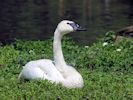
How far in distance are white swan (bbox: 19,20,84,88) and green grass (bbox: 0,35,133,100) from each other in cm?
17

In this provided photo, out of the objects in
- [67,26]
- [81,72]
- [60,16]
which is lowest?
[60,16]

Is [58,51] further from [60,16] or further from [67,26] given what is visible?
[60,16]

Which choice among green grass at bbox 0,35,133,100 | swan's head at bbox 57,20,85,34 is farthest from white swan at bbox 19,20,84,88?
green grass at bbox 0,35,133,100

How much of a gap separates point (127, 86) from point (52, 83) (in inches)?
47.7

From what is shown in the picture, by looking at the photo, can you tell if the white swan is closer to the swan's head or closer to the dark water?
the swan's head

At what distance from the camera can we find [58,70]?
867cm

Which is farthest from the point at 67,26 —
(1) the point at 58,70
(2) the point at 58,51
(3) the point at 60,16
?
(3) the point at 60,16

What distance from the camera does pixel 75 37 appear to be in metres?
18.3

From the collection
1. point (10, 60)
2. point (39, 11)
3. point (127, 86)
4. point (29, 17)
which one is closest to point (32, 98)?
point (127, 86)

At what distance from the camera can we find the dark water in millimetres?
19016

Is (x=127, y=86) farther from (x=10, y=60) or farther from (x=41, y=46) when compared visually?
(x=41, y=46)

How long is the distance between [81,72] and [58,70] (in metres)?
1.54

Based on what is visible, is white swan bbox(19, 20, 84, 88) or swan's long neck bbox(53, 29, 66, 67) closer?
white swan bbox(19, 20, 84, 88)

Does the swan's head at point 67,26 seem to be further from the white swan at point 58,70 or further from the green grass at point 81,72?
the green grass at point 81,72
